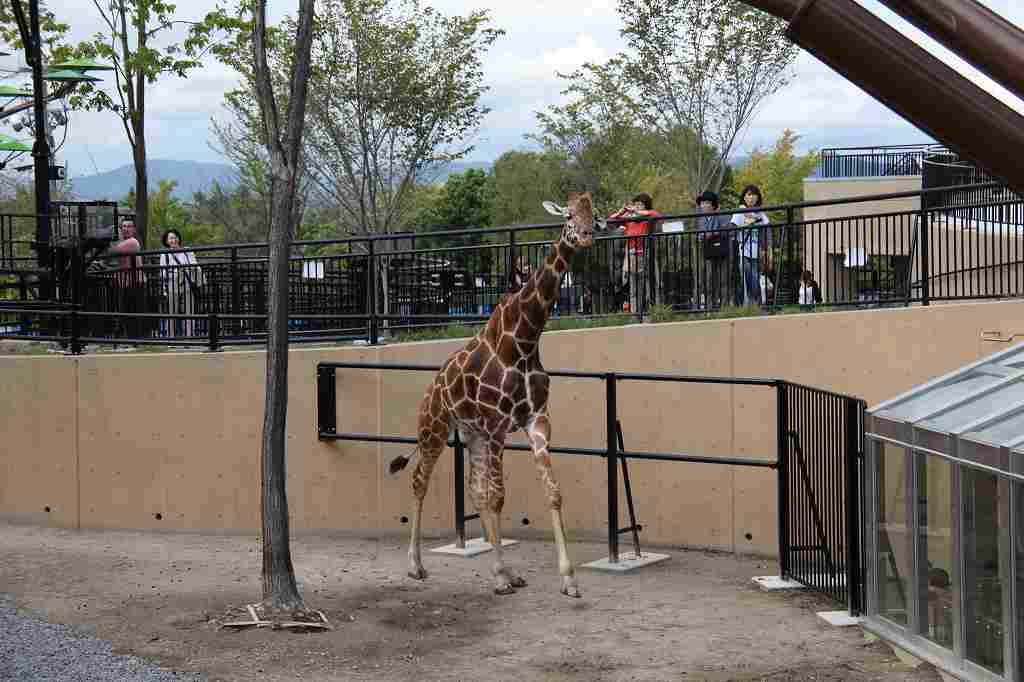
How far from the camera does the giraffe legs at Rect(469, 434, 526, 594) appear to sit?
10.6 metres

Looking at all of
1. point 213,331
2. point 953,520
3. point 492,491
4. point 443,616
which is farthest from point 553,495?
point 213,331

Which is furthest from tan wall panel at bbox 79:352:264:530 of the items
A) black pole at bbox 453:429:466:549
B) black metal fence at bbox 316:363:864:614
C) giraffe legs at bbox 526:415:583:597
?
giraffe legs at bbox 526:415:583:597

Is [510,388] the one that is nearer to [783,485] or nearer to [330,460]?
[783,485]

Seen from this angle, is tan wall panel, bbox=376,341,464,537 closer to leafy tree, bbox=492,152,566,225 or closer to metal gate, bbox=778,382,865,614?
metal gate, bbox=778,382,865,614

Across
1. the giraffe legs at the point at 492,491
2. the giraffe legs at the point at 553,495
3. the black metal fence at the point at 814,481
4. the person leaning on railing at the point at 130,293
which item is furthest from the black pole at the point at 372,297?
the giraffe legs at the point at 553,495

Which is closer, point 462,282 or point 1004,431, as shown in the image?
point 1004,431

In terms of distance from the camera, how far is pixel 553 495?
1020 cm

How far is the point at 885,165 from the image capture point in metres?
43.4

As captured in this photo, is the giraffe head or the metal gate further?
the giraffe head

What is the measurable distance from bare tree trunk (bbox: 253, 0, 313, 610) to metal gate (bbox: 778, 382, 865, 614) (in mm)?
4129

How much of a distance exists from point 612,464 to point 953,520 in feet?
14.2

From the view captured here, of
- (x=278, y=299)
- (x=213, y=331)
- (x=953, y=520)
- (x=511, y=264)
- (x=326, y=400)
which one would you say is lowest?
(x=953, y=520)

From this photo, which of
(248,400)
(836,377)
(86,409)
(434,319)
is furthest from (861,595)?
(86,409)

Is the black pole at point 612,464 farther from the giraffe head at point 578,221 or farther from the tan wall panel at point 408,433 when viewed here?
the tan wall panel at point 408,433
